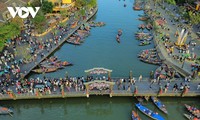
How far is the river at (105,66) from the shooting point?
48.0 m

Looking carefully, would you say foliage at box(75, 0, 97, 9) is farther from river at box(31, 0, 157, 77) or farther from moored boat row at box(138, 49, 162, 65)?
moored boat row at box(138, 49, 162, 65)

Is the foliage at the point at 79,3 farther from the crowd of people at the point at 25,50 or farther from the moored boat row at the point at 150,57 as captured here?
the moored boat row at the point at 150,57

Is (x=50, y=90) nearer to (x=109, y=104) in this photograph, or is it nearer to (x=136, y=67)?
(x=109, y=104)

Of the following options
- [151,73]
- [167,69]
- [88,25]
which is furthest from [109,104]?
[88,25]

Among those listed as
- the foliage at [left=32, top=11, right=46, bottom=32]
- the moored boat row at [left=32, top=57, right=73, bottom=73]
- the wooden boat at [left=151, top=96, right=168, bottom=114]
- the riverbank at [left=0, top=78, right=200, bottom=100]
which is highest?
the foliage at [left=32, top=11, right=46, bottom=32]

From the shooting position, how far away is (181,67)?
57.4m

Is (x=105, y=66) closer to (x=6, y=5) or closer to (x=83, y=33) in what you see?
(x=83, y=33)

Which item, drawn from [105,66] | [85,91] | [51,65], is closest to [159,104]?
[85,91]

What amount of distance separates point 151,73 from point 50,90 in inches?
902

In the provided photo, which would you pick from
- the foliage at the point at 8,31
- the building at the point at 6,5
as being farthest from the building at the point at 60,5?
the foliage at the point at 8,31

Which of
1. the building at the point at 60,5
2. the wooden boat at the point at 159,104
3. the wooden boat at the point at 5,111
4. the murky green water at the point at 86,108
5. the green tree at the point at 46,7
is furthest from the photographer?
the building at the point at 60,5

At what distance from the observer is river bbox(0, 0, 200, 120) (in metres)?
48.0

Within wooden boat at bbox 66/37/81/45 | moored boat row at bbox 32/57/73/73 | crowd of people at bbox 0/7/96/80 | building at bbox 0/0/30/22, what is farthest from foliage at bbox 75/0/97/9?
moored boat row at bbox 32/57/73/73

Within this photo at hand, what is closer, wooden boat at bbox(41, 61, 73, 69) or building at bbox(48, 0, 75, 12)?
wooden boat at bbox(41, 61, 73, 69)
